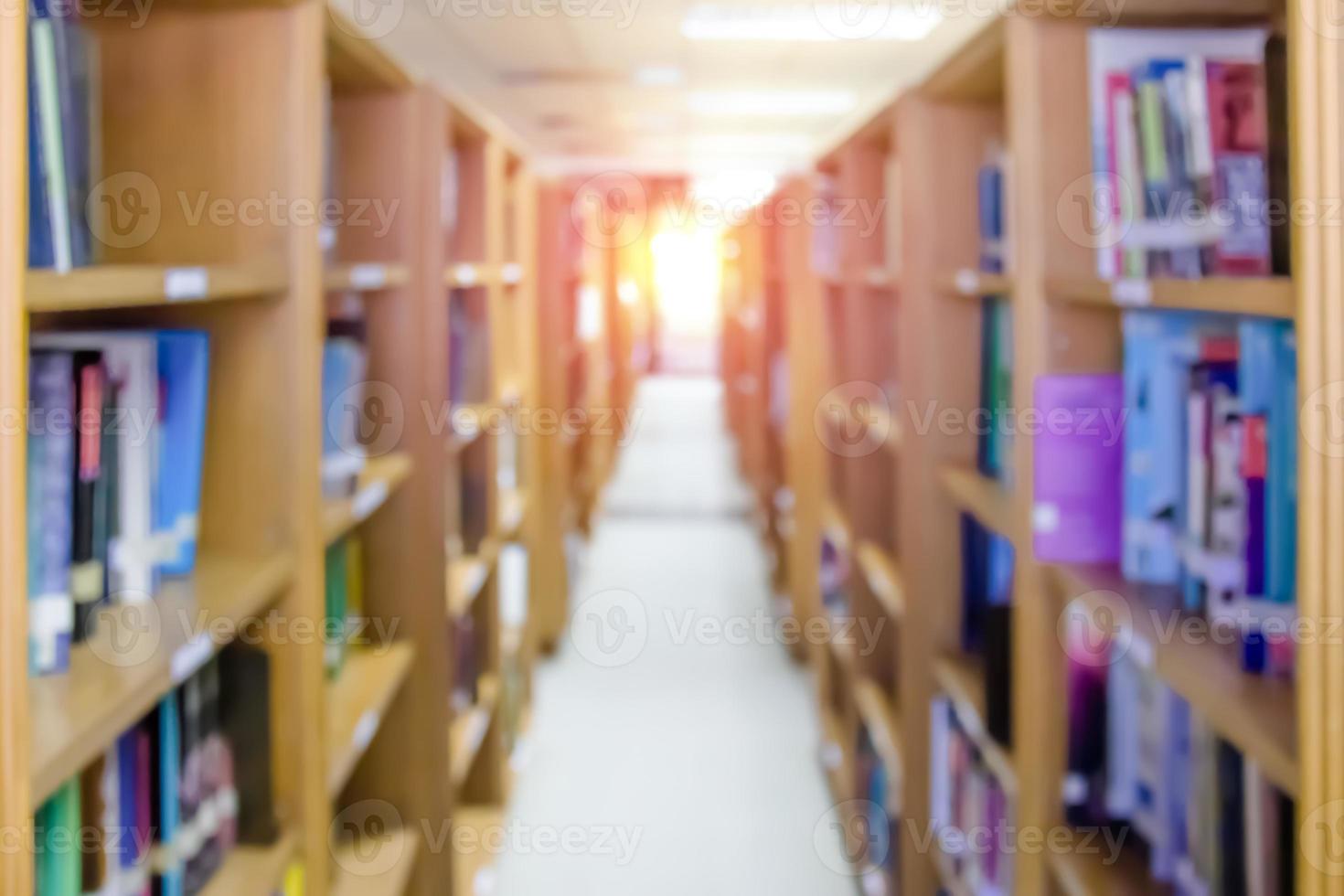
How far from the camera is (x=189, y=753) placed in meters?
1.51

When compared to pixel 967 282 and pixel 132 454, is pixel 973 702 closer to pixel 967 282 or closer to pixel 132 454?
pixel 967 282

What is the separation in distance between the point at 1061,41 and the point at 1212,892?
1136mm

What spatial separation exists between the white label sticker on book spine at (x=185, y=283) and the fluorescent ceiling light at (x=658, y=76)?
5454mm

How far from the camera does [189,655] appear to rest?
1312 mm

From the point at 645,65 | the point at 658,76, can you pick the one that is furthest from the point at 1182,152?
the point at 658,76

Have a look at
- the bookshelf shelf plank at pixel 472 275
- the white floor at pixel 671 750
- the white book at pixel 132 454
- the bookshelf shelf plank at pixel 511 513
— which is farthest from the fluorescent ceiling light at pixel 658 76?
the white book at pixel 132 454

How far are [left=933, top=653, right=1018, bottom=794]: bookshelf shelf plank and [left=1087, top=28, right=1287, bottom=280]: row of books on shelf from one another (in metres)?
0.81

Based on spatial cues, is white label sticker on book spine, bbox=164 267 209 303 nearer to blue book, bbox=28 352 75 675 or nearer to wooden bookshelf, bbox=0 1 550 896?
wooden bookshelf, bbox=0 1 550 896

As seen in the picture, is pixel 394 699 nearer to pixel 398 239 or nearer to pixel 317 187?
pixel 398 239

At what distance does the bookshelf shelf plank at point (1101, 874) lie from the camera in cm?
161

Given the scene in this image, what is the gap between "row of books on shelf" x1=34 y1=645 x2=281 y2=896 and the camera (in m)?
1.22

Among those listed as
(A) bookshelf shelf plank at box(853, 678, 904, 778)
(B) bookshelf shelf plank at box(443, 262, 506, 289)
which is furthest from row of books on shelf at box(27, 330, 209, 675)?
(A) bookshelf shelf plank at box(853, 678, 904, 778)

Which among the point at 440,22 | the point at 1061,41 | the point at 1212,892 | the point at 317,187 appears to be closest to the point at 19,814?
the point at 317,187

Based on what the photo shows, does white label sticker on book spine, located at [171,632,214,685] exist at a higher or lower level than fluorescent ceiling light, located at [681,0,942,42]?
lower
